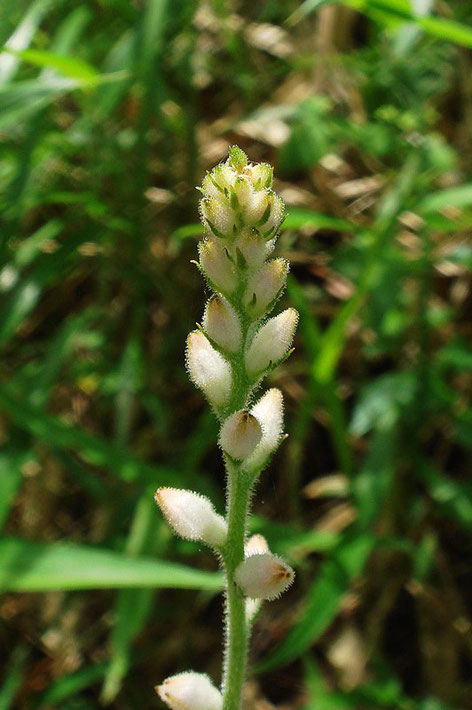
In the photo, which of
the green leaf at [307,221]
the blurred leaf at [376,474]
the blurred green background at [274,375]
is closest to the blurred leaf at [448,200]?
the blurred green background at [274,375]

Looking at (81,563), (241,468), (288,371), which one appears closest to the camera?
(241,468)

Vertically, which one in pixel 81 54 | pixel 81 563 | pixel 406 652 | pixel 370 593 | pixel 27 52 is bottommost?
pixel 406 652

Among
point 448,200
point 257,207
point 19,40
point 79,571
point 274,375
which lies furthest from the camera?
point 274,375

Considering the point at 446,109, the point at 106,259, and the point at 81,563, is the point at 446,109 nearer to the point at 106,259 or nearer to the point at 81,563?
the point at 106,259

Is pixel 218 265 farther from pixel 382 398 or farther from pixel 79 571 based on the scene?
pixel 382 398

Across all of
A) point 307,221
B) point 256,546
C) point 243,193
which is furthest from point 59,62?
point 256,546

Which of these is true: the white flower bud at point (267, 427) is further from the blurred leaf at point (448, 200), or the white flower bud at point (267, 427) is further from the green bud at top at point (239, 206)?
the blurred leaf at point (448, 200)

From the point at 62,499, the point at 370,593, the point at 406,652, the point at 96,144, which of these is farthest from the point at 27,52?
the point at 406,652

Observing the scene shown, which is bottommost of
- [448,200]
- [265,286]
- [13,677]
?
[13,677]
